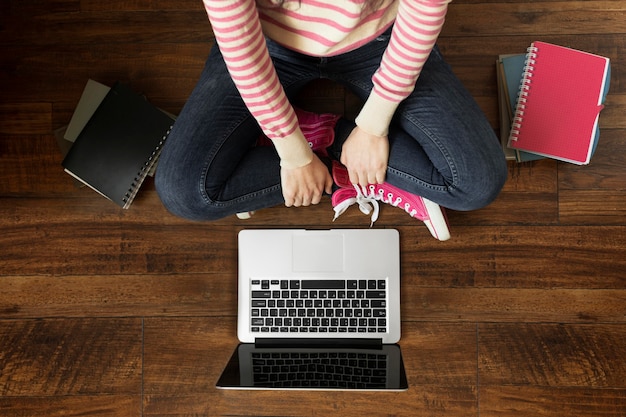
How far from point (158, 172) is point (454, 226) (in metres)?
0.62

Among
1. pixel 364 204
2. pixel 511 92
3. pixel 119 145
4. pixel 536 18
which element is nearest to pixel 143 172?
pixel 119 145

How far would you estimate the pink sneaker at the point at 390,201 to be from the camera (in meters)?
1.07

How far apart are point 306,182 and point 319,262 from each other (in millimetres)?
243

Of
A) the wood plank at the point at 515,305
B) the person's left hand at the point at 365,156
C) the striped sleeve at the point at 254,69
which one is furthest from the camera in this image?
the wood plank at the point at 515,305

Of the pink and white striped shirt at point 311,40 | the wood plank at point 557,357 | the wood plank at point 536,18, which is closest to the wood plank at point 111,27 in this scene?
the pink and white striped shirt at point 311,40

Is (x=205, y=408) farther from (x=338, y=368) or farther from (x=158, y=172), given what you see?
(x=158, y=172)

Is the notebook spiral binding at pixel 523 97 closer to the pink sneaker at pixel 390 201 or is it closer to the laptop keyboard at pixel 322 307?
the pink sneaker at pixel 390 201

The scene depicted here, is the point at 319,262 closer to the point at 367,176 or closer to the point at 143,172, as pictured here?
the point at 367,176

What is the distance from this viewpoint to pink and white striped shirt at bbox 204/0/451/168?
2.34ft

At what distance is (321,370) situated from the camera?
1039 millimetres

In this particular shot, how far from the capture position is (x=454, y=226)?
3.88 feet

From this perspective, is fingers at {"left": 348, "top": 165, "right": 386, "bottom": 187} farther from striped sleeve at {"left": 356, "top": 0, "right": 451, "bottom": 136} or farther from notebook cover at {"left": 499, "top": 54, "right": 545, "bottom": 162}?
notebook cover at {"left": 499, "top": 54, "right": 545, "bottom": 162}

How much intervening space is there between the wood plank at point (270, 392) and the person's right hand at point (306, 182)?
37 centimetres

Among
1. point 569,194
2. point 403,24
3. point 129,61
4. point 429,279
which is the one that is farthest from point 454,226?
point 129,61
